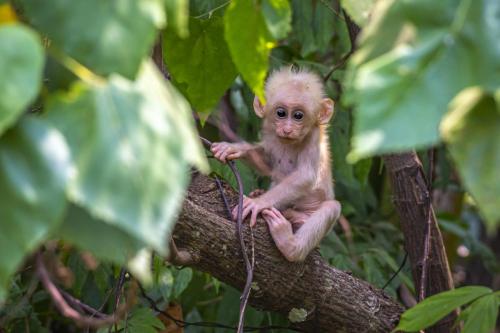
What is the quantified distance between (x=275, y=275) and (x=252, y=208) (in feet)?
0.98

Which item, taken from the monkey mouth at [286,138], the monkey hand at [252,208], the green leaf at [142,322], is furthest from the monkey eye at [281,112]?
the green leaf at [142,322]

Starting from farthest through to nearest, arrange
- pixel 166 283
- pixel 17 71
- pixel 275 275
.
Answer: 1. pixel 166 283
2. pixel 275 275
3. pixel 17 71

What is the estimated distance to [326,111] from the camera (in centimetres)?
413

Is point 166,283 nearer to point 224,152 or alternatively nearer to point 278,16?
point 224,152

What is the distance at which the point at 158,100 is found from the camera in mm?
1167

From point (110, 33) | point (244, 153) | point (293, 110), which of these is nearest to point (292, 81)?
point (293, 110)

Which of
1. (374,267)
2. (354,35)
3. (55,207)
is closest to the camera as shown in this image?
(55,207)

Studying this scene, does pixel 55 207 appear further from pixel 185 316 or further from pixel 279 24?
pixel 185 316

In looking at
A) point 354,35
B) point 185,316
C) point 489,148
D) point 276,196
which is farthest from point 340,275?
point 489,148

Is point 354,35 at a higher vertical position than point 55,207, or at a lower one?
lower

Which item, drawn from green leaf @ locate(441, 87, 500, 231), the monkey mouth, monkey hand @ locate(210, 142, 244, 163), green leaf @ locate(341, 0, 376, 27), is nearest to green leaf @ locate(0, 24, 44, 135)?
green leaf @ locate(441, 87, 500, 231)

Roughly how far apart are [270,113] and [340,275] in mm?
1091

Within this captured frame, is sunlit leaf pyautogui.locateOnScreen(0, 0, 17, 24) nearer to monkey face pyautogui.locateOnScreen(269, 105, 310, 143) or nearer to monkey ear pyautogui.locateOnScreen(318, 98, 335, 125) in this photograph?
monkey face pyautogui.locateOnScreen(269, 105, 310, 143)

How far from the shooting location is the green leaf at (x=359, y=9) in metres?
1.60
